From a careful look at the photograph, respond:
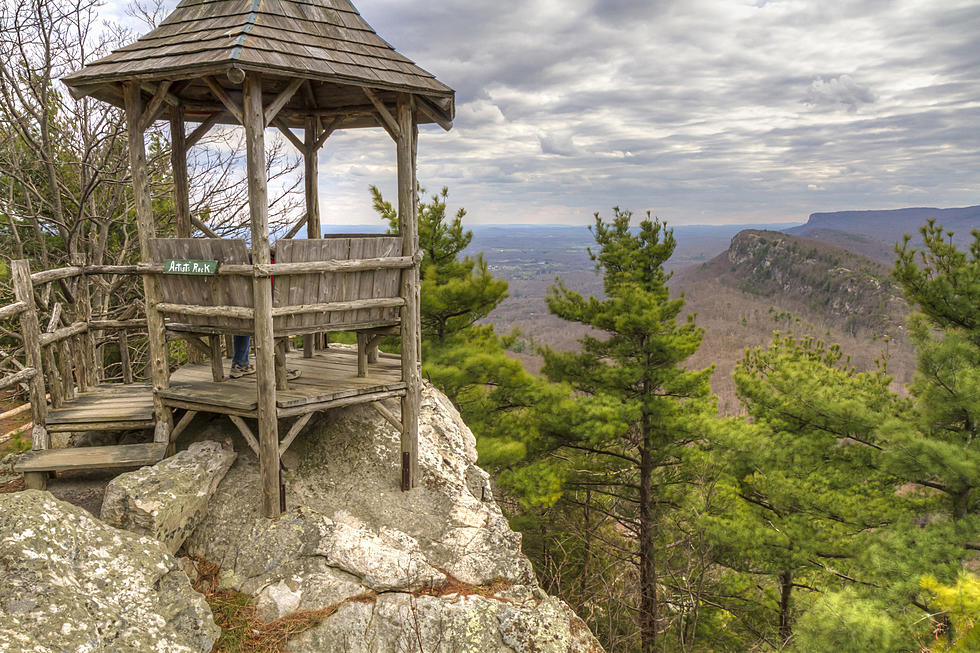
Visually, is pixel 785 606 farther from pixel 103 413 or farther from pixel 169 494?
pixel 103 413

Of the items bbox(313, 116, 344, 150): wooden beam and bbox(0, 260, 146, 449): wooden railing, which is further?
bbox(313, 116, 344, 150): wooden beam

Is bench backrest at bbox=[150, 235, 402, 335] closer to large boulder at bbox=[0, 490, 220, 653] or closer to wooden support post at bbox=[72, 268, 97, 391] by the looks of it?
wooden support post at bbox=[72, 268, 97, 391]

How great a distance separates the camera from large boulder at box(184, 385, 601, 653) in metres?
5.13

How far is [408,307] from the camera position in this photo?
6.88 m

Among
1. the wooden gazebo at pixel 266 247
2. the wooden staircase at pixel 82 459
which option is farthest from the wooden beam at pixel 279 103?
the wooden staircase at pixel 82 459

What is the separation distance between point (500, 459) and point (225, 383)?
7.23 meters

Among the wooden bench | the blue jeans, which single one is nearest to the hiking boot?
the blue jeans

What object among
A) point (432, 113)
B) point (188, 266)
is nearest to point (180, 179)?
point (188, 266)

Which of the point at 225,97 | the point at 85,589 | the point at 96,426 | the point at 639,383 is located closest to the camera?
the point at 85,589

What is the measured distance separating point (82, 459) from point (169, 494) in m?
1.28

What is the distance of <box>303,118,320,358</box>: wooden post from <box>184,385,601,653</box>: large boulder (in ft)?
6.09

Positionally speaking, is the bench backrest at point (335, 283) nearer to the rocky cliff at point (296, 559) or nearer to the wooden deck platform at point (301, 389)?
the wooden deck platform at point (301, 389)

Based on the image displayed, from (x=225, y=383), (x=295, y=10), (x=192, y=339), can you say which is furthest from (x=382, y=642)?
(x=295, y=10)

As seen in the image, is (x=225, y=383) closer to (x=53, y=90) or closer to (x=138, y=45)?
(x=138, y=45)
